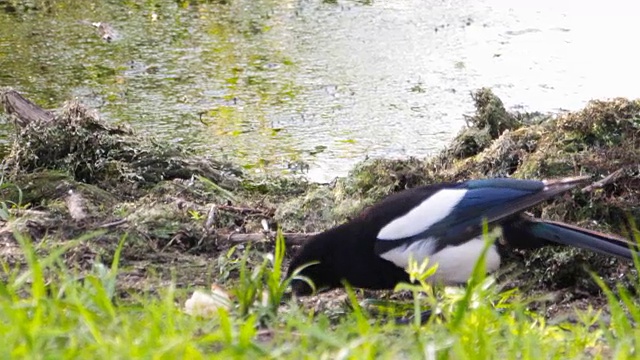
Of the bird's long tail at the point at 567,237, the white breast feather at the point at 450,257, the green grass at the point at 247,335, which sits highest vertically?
the green grass at the point at 247,335

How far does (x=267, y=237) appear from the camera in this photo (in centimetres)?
415

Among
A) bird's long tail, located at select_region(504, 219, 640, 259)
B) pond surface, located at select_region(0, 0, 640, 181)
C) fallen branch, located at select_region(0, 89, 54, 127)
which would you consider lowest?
pond surface, located at select_region(0, 0, 640, 181)

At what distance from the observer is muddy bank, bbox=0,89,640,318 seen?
3.88 meters

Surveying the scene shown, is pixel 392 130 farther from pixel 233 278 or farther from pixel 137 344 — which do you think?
pixel 137 344

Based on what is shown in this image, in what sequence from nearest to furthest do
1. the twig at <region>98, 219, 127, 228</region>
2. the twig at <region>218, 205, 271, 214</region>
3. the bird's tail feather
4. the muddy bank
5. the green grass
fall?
the green grass < the bird's tail feather < the muddy bank < the twig at <region>98, 219, 127, 228</region> < the twig at <region>218, 205, 271, 214</region>

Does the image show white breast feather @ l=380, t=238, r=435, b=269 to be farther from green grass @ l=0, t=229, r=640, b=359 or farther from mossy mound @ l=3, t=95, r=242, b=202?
mossy mound @ l=3, t=95, r=242, b=202

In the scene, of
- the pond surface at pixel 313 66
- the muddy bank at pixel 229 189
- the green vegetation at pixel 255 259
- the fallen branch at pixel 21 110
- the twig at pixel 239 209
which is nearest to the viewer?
the green vegetation at pixel 255 259

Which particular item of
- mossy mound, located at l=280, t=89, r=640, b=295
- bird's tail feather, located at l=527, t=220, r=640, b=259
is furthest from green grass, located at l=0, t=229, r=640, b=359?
mossy mound, located at l=280, t=89, r=640, b=295

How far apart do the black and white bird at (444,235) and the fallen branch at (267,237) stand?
16.6 inches

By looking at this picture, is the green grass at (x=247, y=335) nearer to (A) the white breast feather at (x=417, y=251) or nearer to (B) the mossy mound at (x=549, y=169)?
(A) the white breast feather at (x=417, y=251)

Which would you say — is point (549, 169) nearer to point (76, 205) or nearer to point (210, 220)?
point (210, 220)

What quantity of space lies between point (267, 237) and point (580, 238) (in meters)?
1.18

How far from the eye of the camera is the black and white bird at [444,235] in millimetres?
3529

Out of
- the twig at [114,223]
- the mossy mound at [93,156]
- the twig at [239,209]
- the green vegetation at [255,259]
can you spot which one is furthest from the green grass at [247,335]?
the mossy mound at [93,156]
